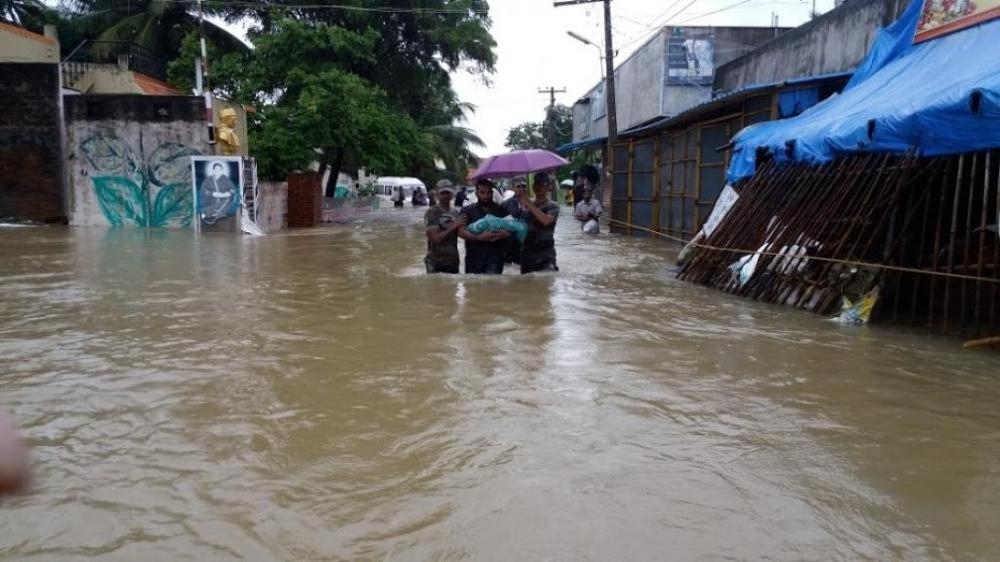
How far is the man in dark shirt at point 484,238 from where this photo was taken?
874 cm

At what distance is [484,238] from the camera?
345 inches

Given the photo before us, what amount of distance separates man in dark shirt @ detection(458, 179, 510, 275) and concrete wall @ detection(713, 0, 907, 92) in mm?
7515

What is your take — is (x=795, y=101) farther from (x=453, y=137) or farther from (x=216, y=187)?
(x=453, y=137)

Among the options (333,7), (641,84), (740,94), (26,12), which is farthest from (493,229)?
(26,12)

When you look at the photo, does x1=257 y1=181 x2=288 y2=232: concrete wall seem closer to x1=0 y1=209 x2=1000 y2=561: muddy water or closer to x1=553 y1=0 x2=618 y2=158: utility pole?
x1=553 y1=0 x2=618 y2=158: utility pole

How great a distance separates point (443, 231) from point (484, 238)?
0.49 metres

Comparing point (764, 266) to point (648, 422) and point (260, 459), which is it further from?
point (260, 459)

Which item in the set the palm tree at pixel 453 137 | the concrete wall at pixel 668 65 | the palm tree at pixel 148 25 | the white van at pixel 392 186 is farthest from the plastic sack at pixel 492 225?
the white van at pixel 392 186

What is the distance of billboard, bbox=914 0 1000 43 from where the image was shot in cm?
757

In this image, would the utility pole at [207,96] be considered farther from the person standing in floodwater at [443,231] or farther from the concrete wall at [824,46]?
the concrete wall at [824,46]

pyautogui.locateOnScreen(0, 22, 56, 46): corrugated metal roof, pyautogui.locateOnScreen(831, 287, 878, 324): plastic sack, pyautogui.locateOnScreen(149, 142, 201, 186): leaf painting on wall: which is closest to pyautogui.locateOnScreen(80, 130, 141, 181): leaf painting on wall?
pyautogui.locateOnScreen(149, 142, 201, 186): leaf painting on wall

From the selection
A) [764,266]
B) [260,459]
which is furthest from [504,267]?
[260,459]

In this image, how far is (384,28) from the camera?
95.4 feet

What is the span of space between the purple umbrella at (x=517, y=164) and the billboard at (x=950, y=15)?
4309mm
